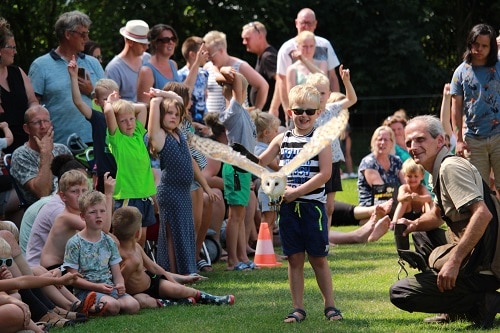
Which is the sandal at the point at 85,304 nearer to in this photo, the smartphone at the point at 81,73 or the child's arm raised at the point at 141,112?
the child's arm raised at the point at 141,112

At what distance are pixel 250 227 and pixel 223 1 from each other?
57.1ft

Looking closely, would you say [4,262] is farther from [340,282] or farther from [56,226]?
[340,282]

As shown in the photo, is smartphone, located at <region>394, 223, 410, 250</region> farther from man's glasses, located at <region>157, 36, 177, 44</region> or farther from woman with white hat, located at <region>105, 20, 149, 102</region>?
man's glasses, located at <region>157, 36, 177, 44</region>

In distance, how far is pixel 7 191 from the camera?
32.9 feet

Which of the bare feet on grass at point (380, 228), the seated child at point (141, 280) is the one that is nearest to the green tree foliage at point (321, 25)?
the bare feet on grass at point (380, 228)

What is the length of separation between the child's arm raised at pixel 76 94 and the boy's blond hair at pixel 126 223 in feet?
5.88

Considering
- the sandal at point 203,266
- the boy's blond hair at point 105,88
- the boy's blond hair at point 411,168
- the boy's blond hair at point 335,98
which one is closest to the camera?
the boy's blond hair at point 105,88

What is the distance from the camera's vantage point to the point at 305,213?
26.1 ft

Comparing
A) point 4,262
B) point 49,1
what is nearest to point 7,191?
point 4,262

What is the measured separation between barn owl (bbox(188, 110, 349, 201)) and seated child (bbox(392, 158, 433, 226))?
4995mm

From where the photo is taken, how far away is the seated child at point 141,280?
28.9 ft

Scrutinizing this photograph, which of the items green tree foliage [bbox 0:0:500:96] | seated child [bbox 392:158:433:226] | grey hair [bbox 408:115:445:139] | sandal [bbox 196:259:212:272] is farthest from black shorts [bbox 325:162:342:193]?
green tree foliage [bbox 0:0:500:96]

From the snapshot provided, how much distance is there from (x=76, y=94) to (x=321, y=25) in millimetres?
20544

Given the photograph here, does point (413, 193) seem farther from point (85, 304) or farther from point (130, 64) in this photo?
point (85, 304)
